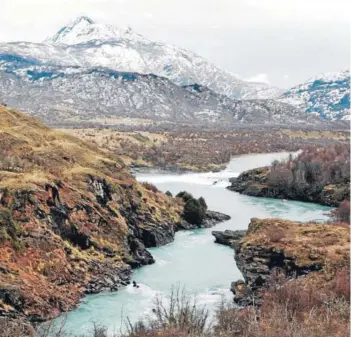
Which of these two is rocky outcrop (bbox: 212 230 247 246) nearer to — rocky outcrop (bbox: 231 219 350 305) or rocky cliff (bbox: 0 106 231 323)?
rocky cliff (bbox: 0 106 231 323)

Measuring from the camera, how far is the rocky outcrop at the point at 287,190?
122188 millimetres

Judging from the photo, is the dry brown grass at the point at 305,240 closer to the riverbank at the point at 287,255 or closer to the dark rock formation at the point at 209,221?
the riverbank at the point at 287,255

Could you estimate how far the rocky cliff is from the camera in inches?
1994

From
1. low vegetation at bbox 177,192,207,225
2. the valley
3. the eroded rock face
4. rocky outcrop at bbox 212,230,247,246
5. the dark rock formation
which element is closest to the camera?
the valley

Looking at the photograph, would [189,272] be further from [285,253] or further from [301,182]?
[301,182]

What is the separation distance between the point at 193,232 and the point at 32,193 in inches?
1276

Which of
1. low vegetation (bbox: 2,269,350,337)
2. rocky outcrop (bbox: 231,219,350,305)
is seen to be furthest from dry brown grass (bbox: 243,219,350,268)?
low vegetation (bbox: 2,269,350,337)

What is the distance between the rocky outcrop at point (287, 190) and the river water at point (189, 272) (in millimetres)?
4120

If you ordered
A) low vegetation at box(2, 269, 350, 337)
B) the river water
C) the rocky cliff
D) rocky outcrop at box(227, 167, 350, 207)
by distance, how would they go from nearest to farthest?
low vegetation at box(2, 269, 350, 337)
the river water
the rocky cliff
rocky outcrop at box(227, 167, 350, 207)

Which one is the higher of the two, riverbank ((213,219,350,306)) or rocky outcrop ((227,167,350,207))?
riverbank ((213,219,350,306))

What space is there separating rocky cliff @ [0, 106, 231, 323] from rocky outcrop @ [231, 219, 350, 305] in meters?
12.8

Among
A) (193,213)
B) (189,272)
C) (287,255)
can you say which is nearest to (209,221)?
(193,213)

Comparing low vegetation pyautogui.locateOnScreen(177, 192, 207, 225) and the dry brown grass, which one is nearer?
the dry brown grass

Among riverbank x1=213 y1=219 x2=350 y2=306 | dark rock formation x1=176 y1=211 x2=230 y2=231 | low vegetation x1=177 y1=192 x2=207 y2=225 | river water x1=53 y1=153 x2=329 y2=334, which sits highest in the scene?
riverbank x1=213 y1=219 x2=350 y2=306
